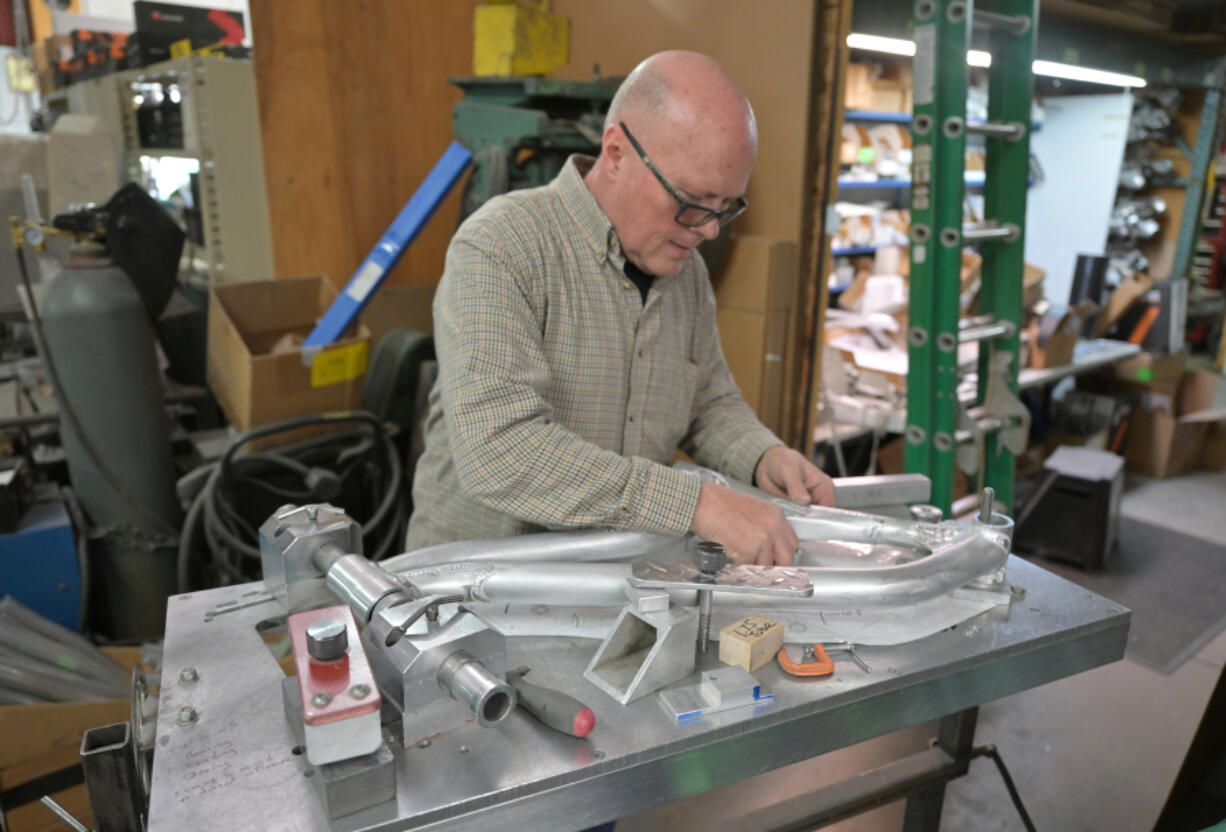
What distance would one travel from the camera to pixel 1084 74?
140 inches


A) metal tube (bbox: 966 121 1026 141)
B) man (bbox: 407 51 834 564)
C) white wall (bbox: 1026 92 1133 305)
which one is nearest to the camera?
man (bbox: 407 51 834 564)

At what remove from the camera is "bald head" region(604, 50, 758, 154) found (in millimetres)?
1242

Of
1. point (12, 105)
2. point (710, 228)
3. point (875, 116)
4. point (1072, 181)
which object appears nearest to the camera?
point (710, 228)

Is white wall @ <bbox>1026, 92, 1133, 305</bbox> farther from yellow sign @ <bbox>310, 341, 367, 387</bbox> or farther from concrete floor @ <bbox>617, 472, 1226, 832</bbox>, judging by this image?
yellow sign @ <bbox>310, 341, 367, 387</bbox>

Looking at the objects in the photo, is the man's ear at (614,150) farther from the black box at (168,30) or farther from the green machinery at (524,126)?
the black box at (168,30)

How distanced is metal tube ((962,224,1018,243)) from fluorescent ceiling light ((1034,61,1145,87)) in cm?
111

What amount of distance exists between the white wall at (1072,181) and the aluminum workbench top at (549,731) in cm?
387

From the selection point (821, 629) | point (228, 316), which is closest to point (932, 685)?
point (821, 629)

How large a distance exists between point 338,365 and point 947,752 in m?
1.83

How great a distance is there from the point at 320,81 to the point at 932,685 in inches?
111

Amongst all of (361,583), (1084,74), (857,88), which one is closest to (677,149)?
(361,583)

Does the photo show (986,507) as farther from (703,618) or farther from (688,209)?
(688,209)

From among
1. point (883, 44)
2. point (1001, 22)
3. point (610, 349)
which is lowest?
point (610, 349)

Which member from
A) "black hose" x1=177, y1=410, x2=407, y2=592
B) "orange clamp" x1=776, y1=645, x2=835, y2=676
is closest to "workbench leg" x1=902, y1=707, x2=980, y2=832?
"orange clamp" x1=776, y1=645, x2=835, y2=676
